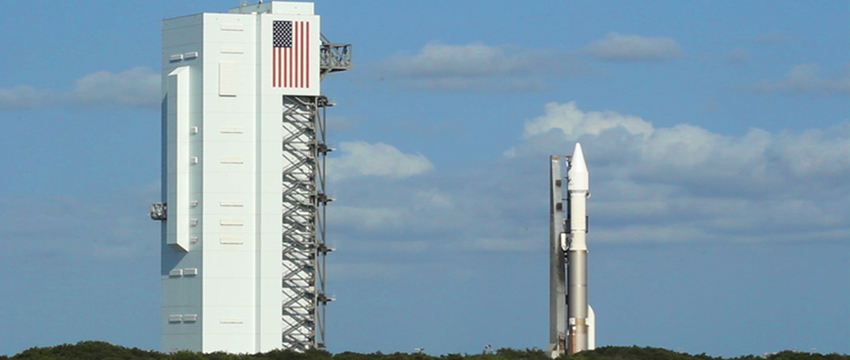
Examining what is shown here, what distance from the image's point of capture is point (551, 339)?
106125mm

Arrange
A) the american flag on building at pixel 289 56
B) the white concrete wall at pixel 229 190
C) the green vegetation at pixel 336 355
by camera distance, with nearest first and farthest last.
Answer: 1. the green vegetation at pixel 336 355
2. the white concrete wall at pixel 229 190
3. the american flag on building at pixel 289 56

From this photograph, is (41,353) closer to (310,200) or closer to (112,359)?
(112,359)

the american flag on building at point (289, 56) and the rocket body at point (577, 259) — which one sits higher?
the american flag on building at point (289, 56)

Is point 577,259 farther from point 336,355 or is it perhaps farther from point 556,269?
point 336,355

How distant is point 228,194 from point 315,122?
613 centimetres

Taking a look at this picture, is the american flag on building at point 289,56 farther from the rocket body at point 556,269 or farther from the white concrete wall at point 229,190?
the rocket body at point 556,269

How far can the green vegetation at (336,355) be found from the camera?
10275 centimetres

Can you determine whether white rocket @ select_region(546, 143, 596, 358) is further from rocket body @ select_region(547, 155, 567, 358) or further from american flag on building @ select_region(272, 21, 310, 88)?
american flag on building @ select_region(272, 21, 310, 88)

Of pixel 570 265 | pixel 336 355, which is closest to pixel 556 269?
pixel 570 265

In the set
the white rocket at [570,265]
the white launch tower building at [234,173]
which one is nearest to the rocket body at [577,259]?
the white rocket at [570,265]

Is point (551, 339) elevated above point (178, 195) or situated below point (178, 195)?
below

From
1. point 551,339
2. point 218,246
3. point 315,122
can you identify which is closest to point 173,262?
point 218,246

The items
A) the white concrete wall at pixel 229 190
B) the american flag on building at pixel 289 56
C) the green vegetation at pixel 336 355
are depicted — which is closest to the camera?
the green vegetation at pixel 336 355

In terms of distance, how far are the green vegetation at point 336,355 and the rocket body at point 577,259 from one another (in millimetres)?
1274
